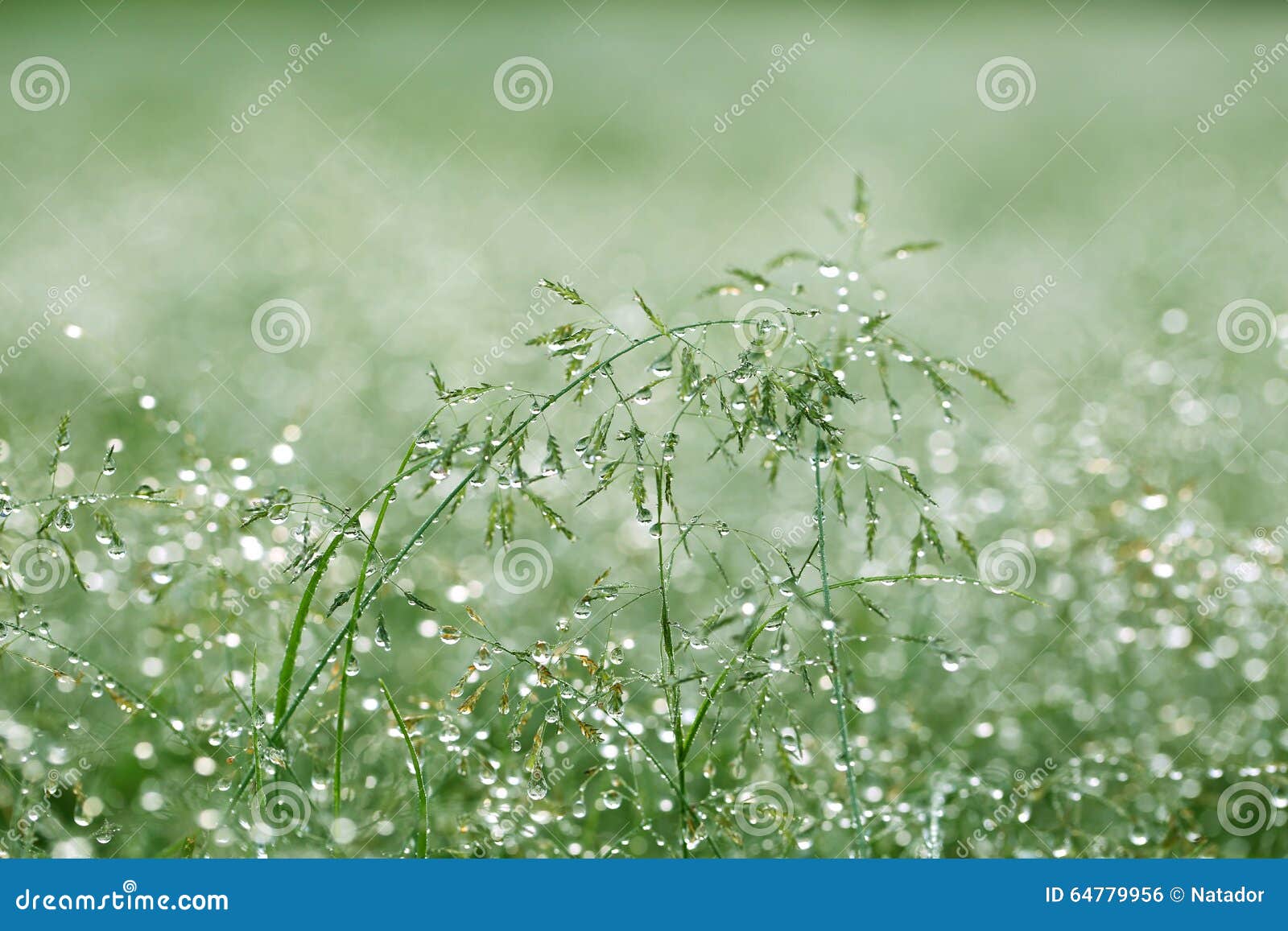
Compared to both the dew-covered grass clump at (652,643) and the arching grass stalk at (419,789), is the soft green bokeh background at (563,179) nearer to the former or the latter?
the dew-covered grass clump at (652,643)

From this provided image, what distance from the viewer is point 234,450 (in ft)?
9.07

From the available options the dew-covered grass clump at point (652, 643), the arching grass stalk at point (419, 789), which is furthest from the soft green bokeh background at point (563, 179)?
the arching grass stalk at point (419, 789)

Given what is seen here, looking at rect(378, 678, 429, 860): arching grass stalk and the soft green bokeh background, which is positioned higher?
the soft green bokeh background

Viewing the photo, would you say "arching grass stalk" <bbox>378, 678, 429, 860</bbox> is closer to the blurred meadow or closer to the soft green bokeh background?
the blurred meadow

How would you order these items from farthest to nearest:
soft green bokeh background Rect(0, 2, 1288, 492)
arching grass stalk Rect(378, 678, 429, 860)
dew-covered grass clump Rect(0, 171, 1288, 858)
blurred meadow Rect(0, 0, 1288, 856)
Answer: soft green bokeh background Rect(0, 2, 1288, 492)
blurred meadow Rect(0, 0, 1288, 856)
dew-covered grass clump Rect(0, 171, 1288, 858)
arching grass stalk Rect(378, 678, 429, 860)

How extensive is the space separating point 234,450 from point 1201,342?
3.30 m

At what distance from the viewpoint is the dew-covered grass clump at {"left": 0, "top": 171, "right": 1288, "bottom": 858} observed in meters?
1.53

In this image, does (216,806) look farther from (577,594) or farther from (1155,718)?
(1155,718)

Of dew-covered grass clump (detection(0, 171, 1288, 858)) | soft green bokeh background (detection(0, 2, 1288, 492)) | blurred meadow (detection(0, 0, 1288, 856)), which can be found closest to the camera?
dew-covered grass clump (detection(0, 171, 1288, 858))

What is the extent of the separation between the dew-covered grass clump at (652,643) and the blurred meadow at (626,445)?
2cm

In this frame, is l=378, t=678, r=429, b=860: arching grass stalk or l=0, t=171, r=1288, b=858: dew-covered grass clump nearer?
l=378, t=678, r=429, b=860: arching grass stalk

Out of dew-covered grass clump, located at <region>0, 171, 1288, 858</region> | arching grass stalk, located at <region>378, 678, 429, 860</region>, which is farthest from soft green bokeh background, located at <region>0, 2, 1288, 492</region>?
arching grass stalk, located at <region>378, 678, 429, 860</region>

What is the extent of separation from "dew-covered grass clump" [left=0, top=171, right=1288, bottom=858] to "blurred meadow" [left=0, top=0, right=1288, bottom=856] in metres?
0.02

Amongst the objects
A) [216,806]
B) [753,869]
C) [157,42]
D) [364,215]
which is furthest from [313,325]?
[157,42]
